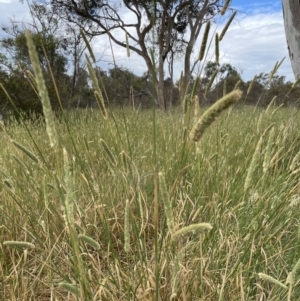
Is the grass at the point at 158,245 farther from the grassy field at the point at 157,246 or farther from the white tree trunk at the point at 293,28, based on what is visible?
the white tree trunk at the point at 293,28

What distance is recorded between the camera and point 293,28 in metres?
3.59

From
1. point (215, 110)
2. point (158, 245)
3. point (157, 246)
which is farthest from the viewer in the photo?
point (158, 245)

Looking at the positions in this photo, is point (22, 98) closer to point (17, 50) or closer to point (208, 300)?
point (17, 50)

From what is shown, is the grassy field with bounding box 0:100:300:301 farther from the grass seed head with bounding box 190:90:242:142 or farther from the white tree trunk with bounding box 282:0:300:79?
the white tree trunk with bounding box 282:0:300:79

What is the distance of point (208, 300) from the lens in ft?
3.50

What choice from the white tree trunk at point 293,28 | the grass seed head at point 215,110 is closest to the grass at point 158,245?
the grass seed head at point 215,110

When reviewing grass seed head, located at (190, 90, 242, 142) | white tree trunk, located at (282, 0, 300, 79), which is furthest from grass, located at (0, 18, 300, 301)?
white tree trunk, located at (282, 0, 300, 79)

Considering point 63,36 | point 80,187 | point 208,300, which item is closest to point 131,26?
point 63,36

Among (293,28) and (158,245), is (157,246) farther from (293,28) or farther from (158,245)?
(293,28)

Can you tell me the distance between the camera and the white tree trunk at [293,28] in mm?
3511

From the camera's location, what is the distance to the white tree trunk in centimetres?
351

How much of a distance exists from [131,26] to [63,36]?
2745 mm

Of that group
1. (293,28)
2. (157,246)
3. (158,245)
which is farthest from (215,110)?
(293,28)

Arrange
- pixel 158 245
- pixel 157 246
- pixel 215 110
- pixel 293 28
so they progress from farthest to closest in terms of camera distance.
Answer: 1. pixel 293 28
2. pixel 158 245
3. pixel 157 246
4. pixel 215 110
